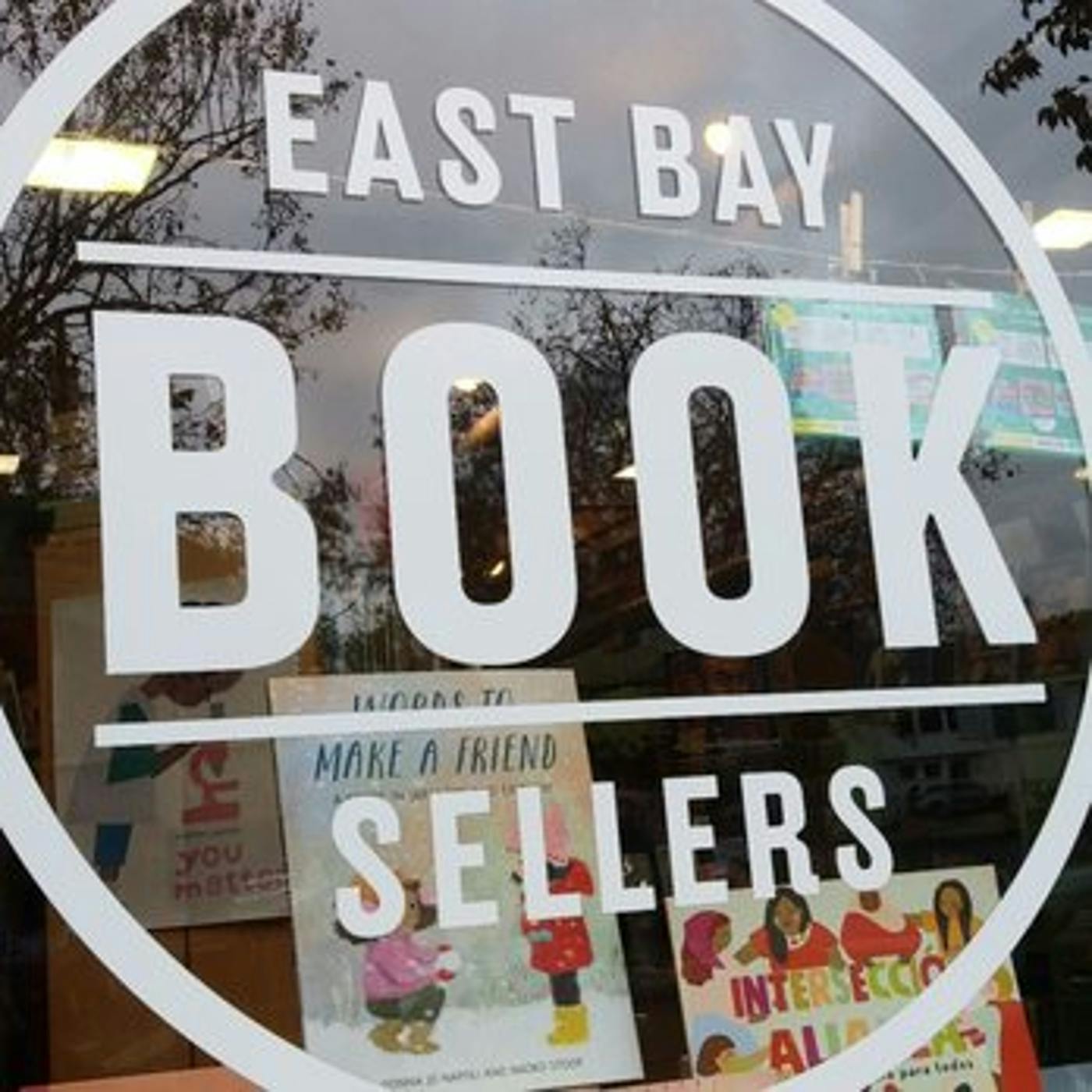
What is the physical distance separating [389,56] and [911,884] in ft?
5.05

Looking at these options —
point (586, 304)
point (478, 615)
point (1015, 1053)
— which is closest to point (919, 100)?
point (586, 304)

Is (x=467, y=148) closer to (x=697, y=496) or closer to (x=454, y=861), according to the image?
(x=697, y=496)

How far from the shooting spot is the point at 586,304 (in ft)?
9.50

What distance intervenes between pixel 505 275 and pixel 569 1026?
1144mm

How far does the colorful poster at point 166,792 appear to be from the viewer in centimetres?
243

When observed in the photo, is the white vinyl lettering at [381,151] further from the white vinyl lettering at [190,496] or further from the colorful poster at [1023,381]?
the colorful poster at [1023,381]

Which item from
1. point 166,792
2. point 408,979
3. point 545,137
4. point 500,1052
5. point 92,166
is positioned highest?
point 545,137

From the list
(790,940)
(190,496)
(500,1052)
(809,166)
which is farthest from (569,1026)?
(809,166)

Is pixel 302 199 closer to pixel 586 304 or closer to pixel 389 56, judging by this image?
pixel 389 56

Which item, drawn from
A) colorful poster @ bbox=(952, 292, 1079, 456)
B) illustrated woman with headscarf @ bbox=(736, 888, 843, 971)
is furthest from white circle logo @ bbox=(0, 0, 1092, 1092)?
illustrated woman with headscarf @ bbox=(736, 888, 843, 971)

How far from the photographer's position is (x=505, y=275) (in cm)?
284

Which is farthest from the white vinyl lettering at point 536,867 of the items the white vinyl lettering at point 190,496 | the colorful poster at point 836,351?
the colorful poster at point 836,351

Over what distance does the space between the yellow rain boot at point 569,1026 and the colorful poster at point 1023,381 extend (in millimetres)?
1217

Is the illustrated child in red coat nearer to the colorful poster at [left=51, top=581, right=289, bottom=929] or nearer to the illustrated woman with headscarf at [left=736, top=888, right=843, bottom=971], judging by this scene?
the illustrated woman with headscarf at [left=736, top=888, right=843, bottom=971]
